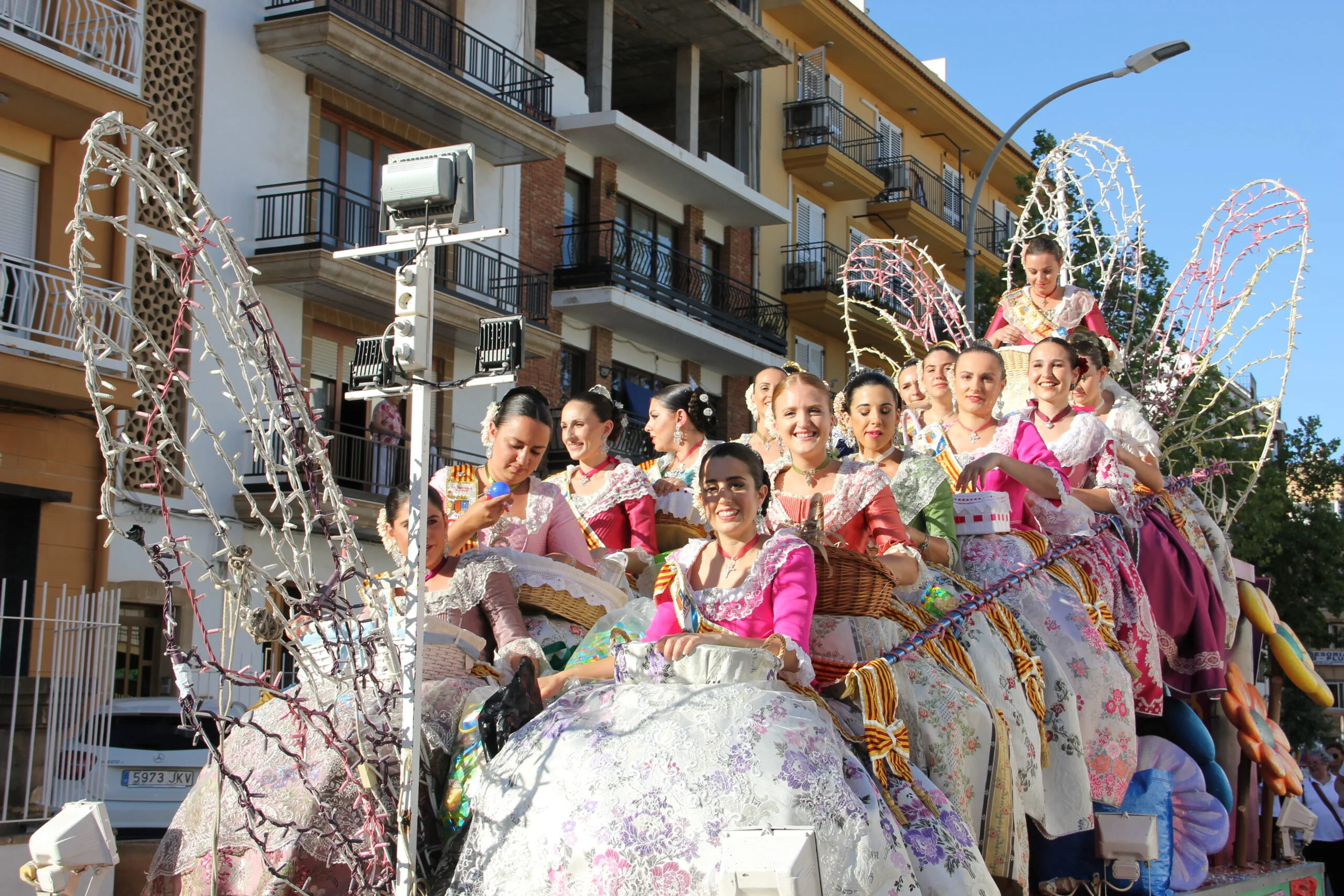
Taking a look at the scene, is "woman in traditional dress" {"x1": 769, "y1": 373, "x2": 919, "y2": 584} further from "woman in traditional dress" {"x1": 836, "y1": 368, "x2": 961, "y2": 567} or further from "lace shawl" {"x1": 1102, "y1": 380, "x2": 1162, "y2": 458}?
"lace shawl" {"x1": 1102, "y1": 380, "x2": 1162, "y2": 458}

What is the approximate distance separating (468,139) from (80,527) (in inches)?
285

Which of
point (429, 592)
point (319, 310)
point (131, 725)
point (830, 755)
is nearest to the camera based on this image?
point (830, 755)

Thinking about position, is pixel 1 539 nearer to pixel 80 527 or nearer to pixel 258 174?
pixel 80 527

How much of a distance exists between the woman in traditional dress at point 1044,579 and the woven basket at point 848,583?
1.44m

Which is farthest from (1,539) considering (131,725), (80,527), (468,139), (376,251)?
(376,251)

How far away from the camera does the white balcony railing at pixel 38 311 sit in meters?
14.0

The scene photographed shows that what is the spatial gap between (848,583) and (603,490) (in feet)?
7.92

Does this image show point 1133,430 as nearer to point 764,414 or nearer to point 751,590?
point 764,414

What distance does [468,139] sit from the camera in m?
19.4

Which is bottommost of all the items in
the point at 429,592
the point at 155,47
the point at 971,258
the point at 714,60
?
the point at 429,592

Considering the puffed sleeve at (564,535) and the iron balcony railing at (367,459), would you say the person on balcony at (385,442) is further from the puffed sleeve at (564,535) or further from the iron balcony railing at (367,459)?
the puffed sleeve at (564,535)

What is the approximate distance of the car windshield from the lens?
38.0ft

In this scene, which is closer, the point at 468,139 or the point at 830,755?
the point at 830,755

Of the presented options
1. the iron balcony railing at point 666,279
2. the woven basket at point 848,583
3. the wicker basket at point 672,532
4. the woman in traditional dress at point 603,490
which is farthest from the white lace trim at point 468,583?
the iron balcony railing at point 666,279
